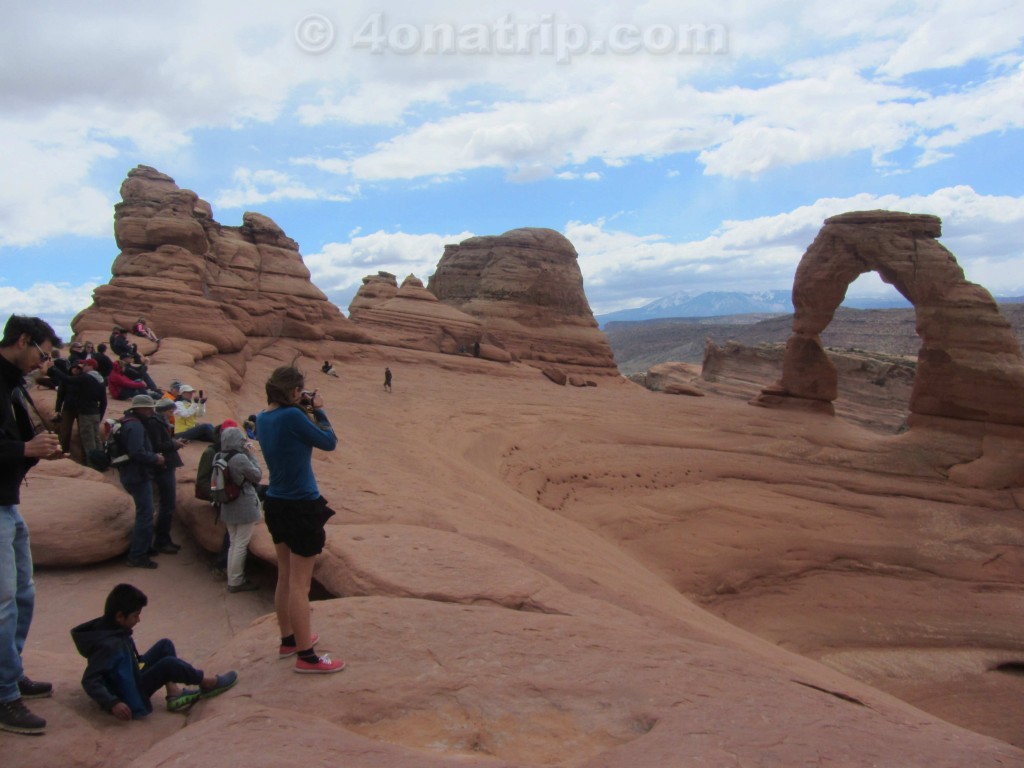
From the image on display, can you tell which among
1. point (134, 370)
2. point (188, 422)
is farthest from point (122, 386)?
point (188, 422)

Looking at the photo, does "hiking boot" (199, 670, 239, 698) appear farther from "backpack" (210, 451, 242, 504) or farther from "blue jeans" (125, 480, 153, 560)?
"blue jeans" (125, 480, 153, 560)

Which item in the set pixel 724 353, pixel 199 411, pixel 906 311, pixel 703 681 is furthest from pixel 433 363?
pixel 906 311

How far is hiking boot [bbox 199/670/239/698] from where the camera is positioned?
3178 mm

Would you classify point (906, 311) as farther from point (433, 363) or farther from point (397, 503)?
point (397, 503)

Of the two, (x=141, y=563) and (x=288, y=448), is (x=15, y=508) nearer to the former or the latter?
(x=288, y=448)

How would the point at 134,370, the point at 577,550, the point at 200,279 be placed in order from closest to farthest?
the point at 577,550, the point at 134,370, the point at 200,279

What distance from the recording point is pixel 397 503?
6973 mm

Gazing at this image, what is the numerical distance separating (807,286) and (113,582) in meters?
16.4

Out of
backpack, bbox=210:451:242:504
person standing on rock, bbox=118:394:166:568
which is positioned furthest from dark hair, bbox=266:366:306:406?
person standing on rock, bbox=118:394:166:568

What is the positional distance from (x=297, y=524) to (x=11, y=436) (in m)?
1.33

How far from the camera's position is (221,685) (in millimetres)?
3199

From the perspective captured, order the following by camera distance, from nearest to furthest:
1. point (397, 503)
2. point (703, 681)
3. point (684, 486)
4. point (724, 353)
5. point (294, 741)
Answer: point (294, 741)
point (703, 681)
point (397, 503)
point (684, 486)
point (724, 353)

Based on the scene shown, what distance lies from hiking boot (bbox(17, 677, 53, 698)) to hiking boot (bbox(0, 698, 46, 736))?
0.57 ft

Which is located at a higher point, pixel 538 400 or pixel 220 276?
pixel 220 276
